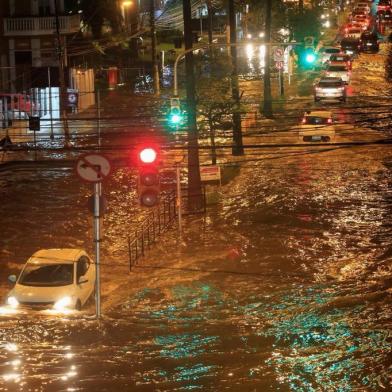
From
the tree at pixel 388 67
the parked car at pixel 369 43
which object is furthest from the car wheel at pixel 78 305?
the parked car at pixel 369 43

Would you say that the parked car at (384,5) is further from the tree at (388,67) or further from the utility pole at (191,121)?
the utility pole at (191,121)

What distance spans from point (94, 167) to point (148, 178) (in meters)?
2.82

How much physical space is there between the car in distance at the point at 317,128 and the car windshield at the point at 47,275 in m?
21.3

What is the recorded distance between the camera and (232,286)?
1903 centimetres

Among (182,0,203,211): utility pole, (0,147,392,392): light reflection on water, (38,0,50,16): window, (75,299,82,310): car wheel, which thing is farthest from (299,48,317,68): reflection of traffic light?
(38,0,50,16): window

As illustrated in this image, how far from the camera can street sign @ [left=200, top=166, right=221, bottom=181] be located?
30.1 metres

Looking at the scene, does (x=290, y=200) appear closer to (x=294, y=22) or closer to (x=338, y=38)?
(x=294, y=22)

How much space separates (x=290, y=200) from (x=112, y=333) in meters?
16.3

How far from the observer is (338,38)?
83.6 meters

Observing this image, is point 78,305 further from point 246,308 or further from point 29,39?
point 29,39

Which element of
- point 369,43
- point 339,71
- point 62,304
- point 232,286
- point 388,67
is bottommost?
point 232,286

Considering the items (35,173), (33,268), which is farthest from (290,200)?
(33,268)

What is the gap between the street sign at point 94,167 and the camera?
12.3 meters

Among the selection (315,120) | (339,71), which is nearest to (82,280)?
(315,120)
